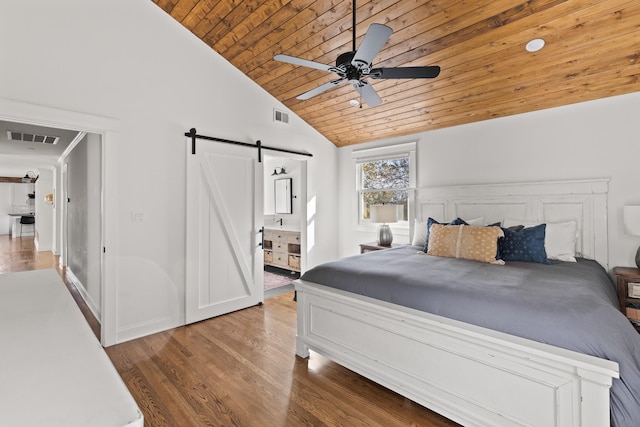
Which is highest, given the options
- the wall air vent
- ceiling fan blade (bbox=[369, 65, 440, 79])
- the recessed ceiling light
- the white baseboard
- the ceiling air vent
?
the recessed ceiling light

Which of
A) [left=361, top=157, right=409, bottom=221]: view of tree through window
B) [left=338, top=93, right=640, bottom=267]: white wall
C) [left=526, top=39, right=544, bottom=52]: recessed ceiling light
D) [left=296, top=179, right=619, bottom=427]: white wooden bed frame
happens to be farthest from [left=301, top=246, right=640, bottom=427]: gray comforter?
[left=361, top=157, right=409, bottom=221]: view of tree through window

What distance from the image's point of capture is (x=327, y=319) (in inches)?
99.7

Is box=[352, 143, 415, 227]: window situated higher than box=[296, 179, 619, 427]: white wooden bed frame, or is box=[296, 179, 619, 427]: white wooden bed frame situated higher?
box=[352, 143, 415, 227]: window

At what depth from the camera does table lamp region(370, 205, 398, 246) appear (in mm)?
4398

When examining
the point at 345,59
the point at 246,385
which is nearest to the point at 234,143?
the point at 345,59

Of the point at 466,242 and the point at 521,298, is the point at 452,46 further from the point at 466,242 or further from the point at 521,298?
the point at 521,298

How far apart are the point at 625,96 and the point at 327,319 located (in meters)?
3.50

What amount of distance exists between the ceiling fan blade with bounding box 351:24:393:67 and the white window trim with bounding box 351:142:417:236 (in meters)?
2.65

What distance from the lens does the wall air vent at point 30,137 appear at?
14.9ft

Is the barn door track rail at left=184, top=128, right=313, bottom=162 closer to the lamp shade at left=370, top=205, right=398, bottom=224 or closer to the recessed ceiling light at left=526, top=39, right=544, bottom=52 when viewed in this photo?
the lamp shade at left=370, top=205, right=398, bottom=224

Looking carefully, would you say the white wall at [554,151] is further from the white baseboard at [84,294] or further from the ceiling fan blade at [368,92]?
the white baseboard at [84,294]

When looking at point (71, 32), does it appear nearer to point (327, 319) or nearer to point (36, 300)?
point (36, 300)

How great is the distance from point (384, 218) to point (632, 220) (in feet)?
8.06

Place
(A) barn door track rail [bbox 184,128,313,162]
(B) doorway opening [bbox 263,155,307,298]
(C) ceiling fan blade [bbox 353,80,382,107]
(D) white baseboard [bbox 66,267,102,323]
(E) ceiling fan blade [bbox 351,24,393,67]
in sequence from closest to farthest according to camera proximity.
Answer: (E) ceiling fan blade [bbox 351,24,393,67], (C) ceiling fan blade [bbox 353,80,382,107], (A) barn door track rail [bbox 184,128,313,162], (D) white baseboard [bbox 66,267,102,323], (B) doorway opening [bbox 263,155,307,298]
